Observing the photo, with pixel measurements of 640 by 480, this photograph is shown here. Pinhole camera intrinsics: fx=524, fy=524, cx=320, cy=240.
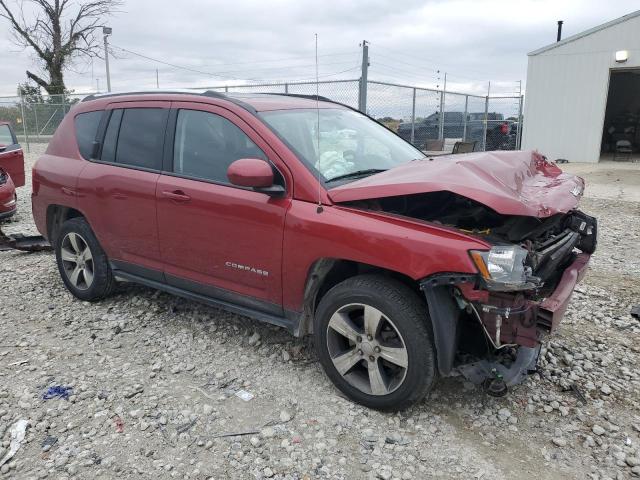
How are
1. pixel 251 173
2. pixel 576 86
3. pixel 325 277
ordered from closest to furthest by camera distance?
pixel 251 173
pixel 325 277
pixel 576 86

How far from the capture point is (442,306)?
2742 mm

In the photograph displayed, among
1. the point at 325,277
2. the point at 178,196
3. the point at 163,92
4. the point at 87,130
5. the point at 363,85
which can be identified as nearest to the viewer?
the point at 325,277

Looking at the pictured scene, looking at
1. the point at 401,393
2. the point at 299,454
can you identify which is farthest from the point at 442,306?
the point at 299,454

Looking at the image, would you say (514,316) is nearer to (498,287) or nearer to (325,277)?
(498,287)

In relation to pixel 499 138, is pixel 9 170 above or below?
below

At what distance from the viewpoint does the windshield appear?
3393 millimetres

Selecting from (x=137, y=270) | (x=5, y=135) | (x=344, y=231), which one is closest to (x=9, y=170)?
(x=5, y=135)

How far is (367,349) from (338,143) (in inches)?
58.7

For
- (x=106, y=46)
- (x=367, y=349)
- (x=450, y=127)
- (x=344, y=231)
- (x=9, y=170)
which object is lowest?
(x=367, y=349)

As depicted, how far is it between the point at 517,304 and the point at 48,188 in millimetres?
4128

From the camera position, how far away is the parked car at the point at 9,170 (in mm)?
7426

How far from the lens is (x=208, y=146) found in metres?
3.68

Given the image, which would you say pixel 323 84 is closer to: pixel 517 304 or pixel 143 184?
pixel 143 184

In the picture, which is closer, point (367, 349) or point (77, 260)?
point (367, 349)
